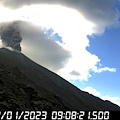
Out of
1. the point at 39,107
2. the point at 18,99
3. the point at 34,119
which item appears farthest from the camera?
the point at 39,107

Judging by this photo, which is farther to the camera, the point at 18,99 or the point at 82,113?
the point at 18,99

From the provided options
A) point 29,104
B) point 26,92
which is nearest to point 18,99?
point 29,104

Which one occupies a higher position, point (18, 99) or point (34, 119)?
point (18, 99)

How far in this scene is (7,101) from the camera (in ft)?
188

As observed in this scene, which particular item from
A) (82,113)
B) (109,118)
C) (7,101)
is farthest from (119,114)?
(7,101)

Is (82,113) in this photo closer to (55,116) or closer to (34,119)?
(55,116)

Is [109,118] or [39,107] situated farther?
[39,107]

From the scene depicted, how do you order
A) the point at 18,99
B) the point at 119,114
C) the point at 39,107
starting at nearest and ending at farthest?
the point at 119,114, the point at 18,99, the point at 39,107

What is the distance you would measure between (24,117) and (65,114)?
565 cm

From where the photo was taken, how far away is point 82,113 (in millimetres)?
36281

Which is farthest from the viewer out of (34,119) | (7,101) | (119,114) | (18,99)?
(18,99)

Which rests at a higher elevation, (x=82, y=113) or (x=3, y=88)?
(x=3, y=88)

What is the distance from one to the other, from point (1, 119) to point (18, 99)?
24584mm

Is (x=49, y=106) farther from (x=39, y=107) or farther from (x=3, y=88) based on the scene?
(x=3, y=88)
